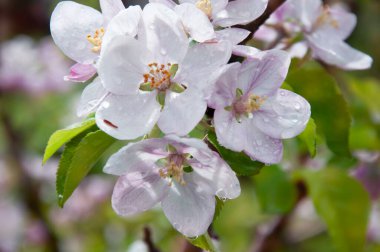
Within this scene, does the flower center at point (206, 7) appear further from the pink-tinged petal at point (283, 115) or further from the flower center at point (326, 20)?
the flower center at point (326, 20)

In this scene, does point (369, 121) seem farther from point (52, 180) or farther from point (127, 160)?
point (52, 180)

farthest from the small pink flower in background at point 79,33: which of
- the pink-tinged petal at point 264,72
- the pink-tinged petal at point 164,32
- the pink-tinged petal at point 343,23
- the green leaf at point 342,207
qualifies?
the green leaf at point 342,207

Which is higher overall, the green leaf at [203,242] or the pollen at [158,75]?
the pollen at [158,75]

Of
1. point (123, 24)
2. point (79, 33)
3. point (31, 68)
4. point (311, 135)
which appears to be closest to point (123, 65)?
point (123, 24)

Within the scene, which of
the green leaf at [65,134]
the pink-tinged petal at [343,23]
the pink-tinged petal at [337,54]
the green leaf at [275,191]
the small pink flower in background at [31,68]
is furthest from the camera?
the small pink flower in background at [31,68]

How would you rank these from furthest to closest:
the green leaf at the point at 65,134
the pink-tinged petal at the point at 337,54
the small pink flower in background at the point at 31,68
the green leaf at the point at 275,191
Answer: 1. the small pink flower in background at the point at 31,68
2. the green leaf at the point at 275,191
3. the pink-tinged petal at the point at 337,54
4. the green leaf at the point at 65,134

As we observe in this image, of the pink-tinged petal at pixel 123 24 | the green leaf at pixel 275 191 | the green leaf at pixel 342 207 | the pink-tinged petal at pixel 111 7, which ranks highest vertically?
the pink-tinged petal at pixel 123 24
